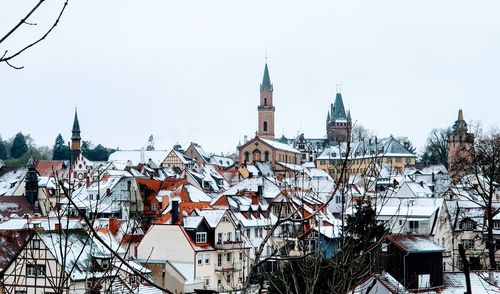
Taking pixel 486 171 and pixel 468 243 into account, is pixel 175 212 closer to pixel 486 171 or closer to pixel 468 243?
pixel 486 171

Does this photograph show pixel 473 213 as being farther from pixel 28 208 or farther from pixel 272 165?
pixel 272 165

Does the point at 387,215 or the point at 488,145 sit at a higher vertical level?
the point at 488,145

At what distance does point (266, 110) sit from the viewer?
129 meters

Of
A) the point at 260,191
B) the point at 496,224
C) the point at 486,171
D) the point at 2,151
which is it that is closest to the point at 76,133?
the point at 2,151

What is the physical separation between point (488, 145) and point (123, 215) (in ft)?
76.1

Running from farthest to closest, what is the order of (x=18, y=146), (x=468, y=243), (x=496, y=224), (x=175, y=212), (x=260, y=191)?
(x=18, y=146)
(x=260, y=191)
(x=496, y=224)
(x=468, y=243)
(x=175, y=212)

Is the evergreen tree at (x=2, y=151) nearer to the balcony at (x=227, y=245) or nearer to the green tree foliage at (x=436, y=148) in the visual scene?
the green tree foliage at (x=436, y=148)

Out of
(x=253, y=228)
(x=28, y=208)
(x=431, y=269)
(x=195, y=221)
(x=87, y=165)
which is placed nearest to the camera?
(x=431, y=269)

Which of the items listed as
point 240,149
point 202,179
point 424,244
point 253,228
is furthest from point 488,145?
point 240,149

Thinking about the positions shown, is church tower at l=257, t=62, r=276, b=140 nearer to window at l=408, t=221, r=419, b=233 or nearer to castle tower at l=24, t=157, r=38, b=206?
castle tower at l=24, t=157, r=38, b=206

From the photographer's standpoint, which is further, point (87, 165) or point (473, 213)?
point (87, 165)

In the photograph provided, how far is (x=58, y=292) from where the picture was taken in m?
4.92

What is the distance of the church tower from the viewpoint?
128m

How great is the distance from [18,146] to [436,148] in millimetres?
60902
